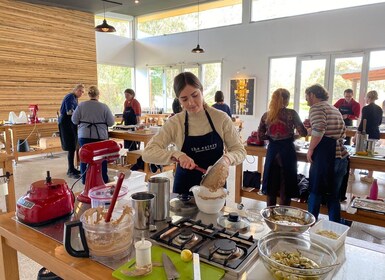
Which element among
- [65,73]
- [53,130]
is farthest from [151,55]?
[53,130]

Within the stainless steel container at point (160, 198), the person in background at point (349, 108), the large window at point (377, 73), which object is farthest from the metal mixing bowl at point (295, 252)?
the large window at point (377, 73)

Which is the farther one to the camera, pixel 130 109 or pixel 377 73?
pixel 377 73

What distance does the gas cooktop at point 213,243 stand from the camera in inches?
36.9

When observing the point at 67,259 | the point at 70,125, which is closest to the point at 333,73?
the point at 70,125

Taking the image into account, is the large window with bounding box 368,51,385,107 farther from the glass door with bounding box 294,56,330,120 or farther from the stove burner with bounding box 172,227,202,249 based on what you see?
the stove burner with bounding box 172,227,202,249

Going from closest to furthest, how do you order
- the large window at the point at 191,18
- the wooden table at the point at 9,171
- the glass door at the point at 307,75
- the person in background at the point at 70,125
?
the wooden table at the point at 9,171 → the person in background at the point at 70,125 → the glass door at the point at 307,75 → the large window at the point at 191,18

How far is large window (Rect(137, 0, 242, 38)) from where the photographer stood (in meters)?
8.73

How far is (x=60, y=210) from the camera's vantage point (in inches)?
51.2

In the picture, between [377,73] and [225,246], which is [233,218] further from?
[377,73]

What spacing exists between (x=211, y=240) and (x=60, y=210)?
70 centimetres

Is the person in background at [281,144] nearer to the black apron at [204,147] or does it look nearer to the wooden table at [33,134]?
the black apron at [204,147]

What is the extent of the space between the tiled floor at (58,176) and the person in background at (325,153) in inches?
18.6

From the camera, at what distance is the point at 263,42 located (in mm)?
8156

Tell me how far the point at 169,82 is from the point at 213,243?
32.1 feet
